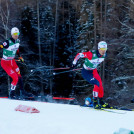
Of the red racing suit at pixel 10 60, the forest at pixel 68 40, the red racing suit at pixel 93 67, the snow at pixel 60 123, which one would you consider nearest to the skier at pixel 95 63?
the red racing suit at pixel 93 67

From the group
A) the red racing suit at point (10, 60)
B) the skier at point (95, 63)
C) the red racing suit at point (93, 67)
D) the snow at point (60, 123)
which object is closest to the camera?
the snow at point (60, 123)

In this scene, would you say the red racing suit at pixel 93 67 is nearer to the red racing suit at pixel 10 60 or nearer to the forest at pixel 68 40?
the red racing suit at pixel 10 60

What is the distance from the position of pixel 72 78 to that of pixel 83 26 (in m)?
3.96

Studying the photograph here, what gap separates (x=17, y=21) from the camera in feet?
60.2

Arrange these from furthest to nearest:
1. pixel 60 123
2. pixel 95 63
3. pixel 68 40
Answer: pixel 68 40, pixel 95 63, pixel 60 123

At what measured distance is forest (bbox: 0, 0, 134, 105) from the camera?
15.5 metres

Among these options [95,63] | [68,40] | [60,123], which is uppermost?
[68,40]

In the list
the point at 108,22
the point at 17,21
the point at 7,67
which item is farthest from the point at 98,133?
the point at 17,21

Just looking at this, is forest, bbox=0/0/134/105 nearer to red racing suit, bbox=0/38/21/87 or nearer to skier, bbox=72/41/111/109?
red racing suit, bbox=0/38/21/87

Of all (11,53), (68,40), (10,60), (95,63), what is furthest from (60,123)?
(68,40)

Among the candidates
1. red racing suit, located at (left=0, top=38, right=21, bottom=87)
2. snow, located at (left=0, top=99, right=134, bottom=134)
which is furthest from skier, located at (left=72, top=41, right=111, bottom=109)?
red racing suit, located at (left=0, top=38, right=21, bottom=87)

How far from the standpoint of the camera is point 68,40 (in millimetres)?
19359

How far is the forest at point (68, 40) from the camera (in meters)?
15.5

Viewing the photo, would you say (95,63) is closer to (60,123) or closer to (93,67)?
(93,67)
